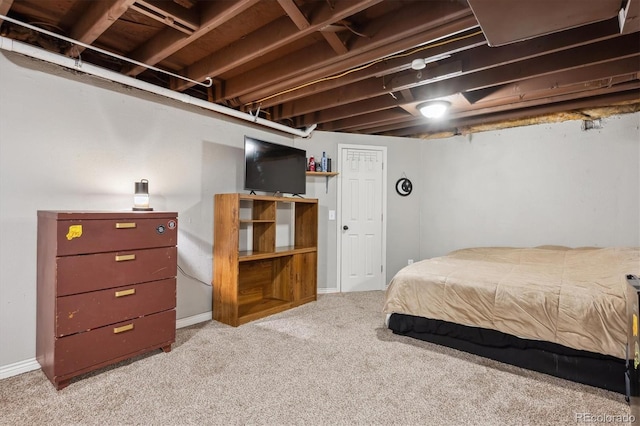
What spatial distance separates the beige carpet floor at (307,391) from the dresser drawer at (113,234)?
0.86 m

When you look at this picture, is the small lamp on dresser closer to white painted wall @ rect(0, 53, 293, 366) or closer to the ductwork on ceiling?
white painted wall @ rect(0, 53, 293, 366)

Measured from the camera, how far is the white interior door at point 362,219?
461 centimetres

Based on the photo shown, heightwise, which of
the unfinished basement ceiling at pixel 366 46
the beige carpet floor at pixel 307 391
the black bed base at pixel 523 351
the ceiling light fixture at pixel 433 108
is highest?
the unfinished basement ceiling at pixel 366 46

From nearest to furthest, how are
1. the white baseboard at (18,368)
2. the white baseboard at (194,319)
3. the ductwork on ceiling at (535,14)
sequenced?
the ductwork on ceiling at (535,14) → the white baseboard at (18,368) → the white baseboard at (194,319)

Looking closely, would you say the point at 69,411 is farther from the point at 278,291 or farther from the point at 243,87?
the point at 243,87

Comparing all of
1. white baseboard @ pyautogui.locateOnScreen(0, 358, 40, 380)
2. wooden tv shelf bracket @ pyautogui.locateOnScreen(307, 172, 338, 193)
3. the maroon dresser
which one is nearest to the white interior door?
wooden tv shelf bracket @ pyautogui.locateOnScreen(307, 172, 338, 193)

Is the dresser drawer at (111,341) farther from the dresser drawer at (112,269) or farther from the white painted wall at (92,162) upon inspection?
the white painted wall at (92,162)

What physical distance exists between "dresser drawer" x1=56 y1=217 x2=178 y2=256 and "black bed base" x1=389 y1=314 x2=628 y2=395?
2.08 metres

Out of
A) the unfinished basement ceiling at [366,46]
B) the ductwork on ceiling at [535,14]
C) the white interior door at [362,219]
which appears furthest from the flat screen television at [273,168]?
the ductwork on ceiling at [535,14]

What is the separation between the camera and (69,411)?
1799mm

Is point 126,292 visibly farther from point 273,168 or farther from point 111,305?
point 273,168

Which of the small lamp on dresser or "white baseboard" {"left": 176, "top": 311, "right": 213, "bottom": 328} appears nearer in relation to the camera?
the small lamp on dresser

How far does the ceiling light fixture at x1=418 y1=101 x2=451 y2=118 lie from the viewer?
3.25 meters

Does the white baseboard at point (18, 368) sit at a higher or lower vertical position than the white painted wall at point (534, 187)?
lower
